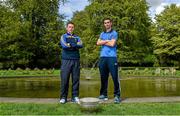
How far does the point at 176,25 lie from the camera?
5238 cm

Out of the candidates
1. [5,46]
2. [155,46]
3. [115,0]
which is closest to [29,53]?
[5,46]

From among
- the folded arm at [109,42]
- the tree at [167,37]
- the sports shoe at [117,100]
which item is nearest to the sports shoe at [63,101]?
the sports shoe at [117,100]

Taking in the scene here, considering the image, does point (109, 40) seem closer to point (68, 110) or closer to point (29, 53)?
point (68, 110)

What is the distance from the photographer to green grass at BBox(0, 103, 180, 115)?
8.79 metres

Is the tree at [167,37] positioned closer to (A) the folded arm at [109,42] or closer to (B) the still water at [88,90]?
(B) the still water at [88,90]

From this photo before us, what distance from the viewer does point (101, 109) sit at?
29.7 ft

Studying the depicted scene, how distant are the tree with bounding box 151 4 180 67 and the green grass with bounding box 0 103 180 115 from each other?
41.6 metres

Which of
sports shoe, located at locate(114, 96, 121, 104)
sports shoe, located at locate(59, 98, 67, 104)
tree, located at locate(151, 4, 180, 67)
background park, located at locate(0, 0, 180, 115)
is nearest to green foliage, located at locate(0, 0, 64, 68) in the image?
background park, located at locate(0, 0, 180, 115)

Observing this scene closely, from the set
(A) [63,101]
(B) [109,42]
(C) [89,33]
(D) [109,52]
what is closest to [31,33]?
(C) [89,33]

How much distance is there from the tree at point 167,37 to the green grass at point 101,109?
137 feet

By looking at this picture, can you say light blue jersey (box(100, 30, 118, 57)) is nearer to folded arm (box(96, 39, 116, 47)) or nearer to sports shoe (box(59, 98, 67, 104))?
folded arm (box(96, 39, 116, 47))

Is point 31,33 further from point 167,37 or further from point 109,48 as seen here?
point 109,48

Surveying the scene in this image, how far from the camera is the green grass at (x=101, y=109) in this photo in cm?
879

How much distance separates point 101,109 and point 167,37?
4449cm
